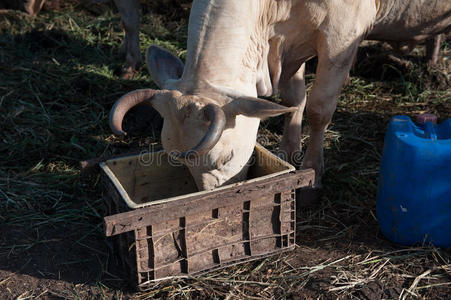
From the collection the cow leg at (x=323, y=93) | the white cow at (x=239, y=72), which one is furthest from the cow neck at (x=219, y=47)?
the cow leg at (x=323, y=93)

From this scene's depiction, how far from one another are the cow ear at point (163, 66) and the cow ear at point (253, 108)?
0.62 meters

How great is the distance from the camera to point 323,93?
13.8ft

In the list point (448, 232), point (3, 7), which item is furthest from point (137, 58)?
point (448, 232)

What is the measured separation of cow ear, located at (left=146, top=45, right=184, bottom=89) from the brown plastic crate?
566 millimetres

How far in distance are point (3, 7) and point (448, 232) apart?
20.7 feet

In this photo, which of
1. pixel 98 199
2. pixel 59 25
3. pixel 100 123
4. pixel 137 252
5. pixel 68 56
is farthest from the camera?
pixel 59 25

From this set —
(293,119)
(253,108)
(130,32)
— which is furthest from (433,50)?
(253,108)

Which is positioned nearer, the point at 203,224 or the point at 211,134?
the point at 211,134

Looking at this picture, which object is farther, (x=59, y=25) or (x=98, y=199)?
(x=59, y=25)

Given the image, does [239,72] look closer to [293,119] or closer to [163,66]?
[163,66]

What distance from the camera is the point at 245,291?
3.38 m

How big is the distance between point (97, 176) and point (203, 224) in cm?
142

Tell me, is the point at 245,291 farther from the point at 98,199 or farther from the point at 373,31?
the point at 373,31

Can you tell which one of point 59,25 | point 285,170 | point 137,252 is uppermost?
point 59,25
